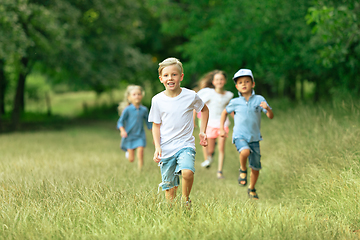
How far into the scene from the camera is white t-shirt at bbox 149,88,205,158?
13.9 feet

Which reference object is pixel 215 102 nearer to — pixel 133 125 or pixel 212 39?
pixel 133 125

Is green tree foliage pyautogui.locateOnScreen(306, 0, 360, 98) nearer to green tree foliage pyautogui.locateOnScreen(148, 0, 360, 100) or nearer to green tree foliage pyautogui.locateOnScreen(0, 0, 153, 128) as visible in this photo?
green tree foliage pyautogui.locateOnScreen(148, 0, 360, 100)

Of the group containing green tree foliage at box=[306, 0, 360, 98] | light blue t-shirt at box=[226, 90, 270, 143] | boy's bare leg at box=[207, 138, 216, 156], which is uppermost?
green tree foliage at box=[306, 0, 360, 98]

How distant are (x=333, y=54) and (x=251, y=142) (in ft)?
15.6

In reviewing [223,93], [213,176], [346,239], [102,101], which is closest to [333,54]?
[223,93]

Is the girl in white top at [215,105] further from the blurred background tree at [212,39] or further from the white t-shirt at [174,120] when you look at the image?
the white t-shirt at [174,120]

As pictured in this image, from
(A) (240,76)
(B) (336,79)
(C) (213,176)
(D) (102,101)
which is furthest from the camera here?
(D) (102,101)

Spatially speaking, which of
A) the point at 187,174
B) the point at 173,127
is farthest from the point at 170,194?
the point at 173,127

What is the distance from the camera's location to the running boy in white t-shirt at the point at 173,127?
165 inches

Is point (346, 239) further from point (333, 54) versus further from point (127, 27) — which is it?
point (127, 27)

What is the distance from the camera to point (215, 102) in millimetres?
8109

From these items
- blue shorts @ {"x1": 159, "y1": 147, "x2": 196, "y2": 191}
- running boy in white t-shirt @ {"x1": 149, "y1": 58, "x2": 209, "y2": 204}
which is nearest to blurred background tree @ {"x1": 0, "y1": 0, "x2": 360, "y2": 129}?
running boy in white t-shirt @ {"x1": 149, "y1": 58, "x2": 209, "y2": 204}

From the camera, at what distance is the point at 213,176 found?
8.14m

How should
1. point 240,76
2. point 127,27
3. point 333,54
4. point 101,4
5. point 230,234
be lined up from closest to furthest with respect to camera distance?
point 230,234 < point 240,76 < point 333,54 < point 101,4 < point 127,27
